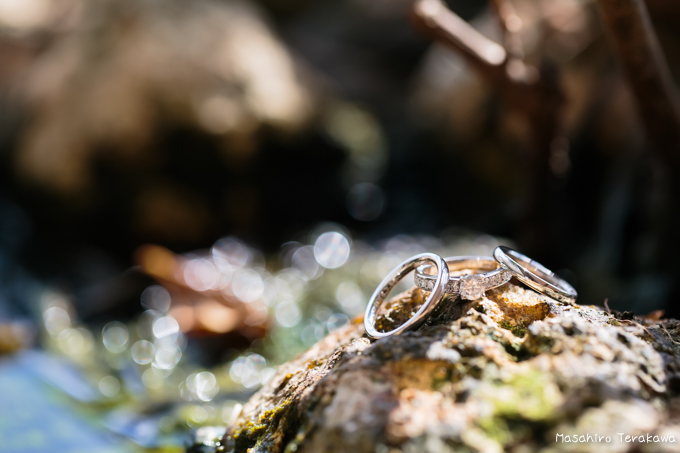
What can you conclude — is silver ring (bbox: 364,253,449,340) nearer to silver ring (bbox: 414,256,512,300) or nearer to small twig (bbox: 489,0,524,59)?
silver ring (bbox: 414,256,512,300)

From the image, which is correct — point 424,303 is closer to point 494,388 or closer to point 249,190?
point 494,388

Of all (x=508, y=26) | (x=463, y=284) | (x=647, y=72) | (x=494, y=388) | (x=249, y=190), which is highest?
(x=508, y=26)

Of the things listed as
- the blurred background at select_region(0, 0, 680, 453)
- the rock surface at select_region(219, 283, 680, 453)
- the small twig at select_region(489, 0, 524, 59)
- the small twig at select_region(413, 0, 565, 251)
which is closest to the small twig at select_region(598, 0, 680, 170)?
the blurred background at select_region(0, 0, 680, 453)

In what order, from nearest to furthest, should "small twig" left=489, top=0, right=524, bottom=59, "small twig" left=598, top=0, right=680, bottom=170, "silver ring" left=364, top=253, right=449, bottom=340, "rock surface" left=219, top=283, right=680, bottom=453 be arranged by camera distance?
"rock surface" left=219, top=283, right=680, bottom=453
"silver ring" left=364, top=253, right=449, bottom=340
"small twig" left=598, top=0, right=680, bottom=170
"small twig" left=489, top=0, right=524, bottom=59

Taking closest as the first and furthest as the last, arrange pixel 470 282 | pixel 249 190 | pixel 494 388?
pixel 494 388
pixel 470 282
pixel 249 190

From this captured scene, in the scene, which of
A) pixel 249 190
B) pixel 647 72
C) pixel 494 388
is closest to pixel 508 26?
pixel 647 72

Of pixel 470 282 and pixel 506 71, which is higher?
pixel 506 71
